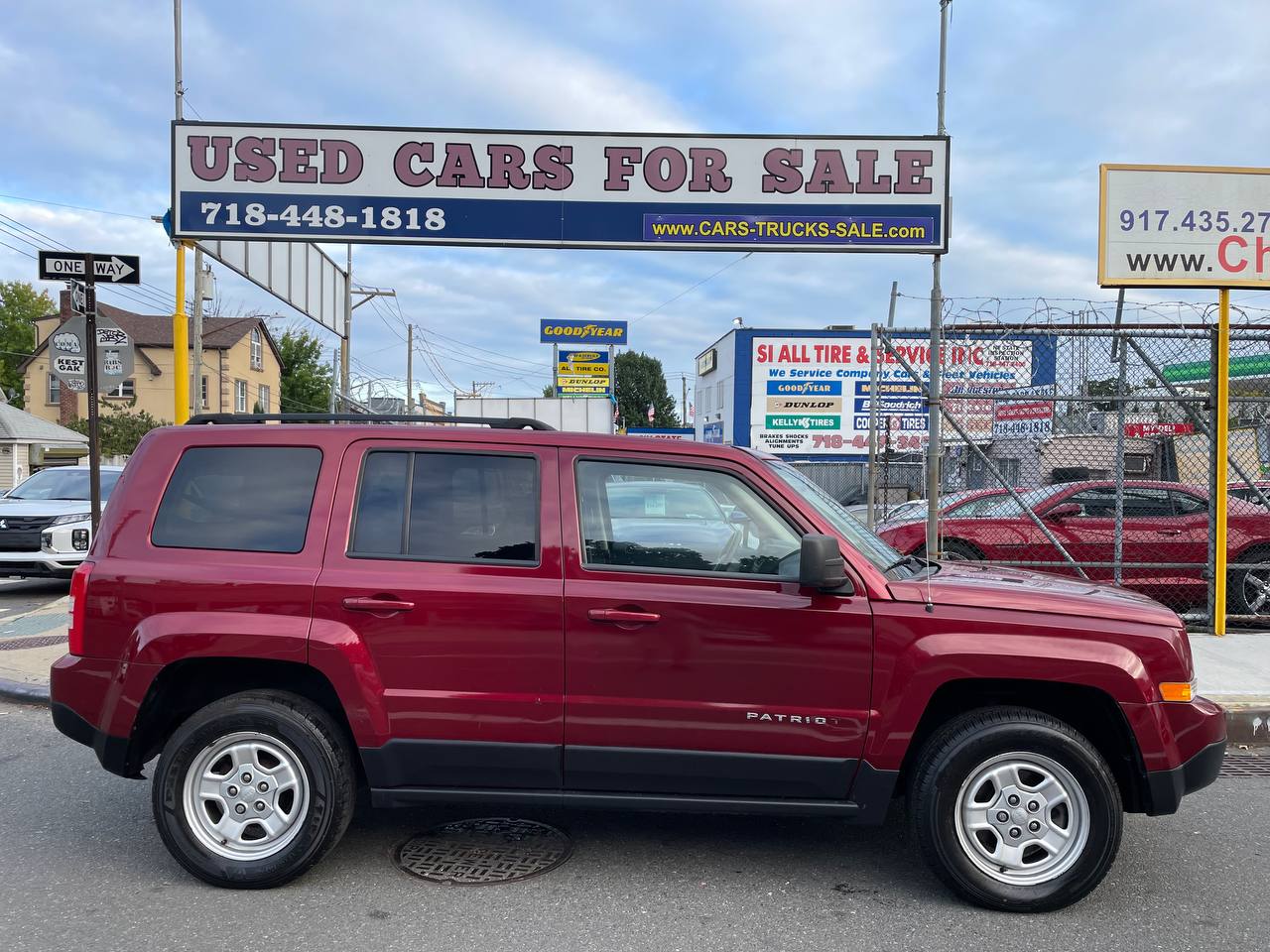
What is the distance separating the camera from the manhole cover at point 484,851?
399 cm

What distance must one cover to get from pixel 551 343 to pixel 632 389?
44964 millimetres

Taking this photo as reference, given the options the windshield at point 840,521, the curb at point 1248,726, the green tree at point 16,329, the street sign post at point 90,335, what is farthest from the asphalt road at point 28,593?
the green tree at point 16,329

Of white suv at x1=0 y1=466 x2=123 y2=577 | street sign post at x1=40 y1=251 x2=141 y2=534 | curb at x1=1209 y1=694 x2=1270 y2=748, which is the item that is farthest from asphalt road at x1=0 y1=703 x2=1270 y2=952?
white suv at x1=0 y1=466 x2=123 y2=577

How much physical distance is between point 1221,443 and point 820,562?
6.49m

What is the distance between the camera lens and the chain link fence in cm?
836

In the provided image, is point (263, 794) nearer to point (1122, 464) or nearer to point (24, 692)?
point (24, 692)

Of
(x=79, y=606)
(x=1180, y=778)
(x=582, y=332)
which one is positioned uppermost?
(x=582, y=332)

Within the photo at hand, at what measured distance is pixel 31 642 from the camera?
339 inches

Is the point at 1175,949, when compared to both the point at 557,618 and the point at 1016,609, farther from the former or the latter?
the point at 557,618

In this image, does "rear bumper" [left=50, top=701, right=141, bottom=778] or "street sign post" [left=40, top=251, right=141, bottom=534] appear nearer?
"rear bumper" [left=50, top=701, right=141, bottom=778]

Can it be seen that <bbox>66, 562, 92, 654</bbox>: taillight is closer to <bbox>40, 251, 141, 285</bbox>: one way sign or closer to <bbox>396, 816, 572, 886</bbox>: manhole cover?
<bbox>396, 816, 572, 886</bbox>: manhole cover

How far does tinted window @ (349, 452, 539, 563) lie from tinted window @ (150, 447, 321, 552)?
26 cm

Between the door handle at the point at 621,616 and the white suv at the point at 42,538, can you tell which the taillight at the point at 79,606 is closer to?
the door handle at the point at 621,616

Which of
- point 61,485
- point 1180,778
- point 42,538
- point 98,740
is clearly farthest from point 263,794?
point 61,485
